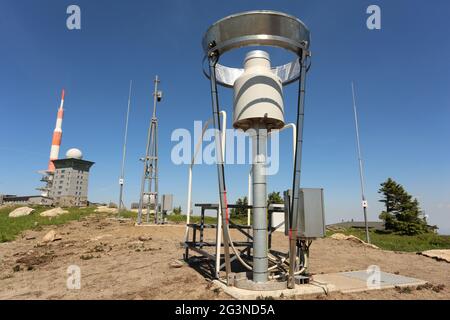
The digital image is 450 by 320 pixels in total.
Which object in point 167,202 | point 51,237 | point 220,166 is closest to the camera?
point 220,166

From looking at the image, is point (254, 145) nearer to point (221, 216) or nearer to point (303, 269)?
point (221, 216)

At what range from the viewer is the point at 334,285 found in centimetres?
727

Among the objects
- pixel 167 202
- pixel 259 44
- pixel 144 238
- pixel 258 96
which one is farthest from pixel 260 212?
pixel 167 202

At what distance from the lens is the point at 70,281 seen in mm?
7996

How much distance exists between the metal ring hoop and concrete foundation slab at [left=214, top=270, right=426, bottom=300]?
591cm

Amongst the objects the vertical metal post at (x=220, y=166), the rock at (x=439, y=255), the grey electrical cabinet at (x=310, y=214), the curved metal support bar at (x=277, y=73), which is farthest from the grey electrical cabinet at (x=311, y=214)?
the rock at (x=439, y=255)

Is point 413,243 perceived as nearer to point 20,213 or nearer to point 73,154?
point 20,213

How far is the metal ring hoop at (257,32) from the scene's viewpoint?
7215mm

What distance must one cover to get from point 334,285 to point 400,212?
31.6 meters

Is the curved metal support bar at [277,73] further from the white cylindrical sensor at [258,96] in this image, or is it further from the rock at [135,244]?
the rock at [135,244]

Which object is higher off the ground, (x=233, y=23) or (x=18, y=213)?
(x=233, y=23)

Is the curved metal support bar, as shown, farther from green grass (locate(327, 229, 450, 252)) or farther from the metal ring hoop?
green grass (locate(327, 229, 450, 252))
